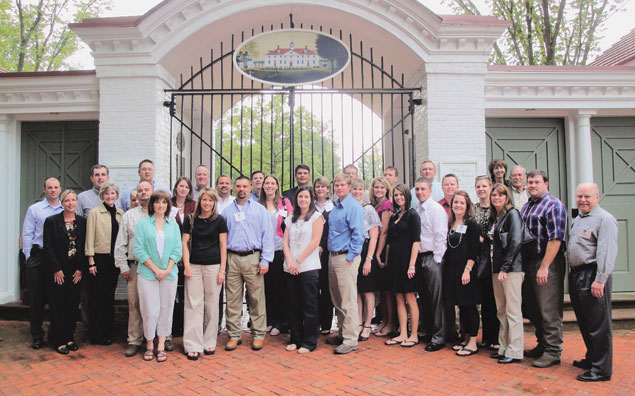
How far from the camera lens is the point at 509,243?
185 inches

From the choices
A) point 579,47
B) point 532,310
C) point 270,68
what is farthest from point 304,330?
point 579,47

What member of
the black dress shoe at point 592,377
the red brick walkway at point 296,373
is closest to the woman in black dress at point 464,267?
the red brick walkway at point 296,373

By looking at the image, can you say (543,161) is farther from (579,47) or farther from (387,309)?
(579,47)

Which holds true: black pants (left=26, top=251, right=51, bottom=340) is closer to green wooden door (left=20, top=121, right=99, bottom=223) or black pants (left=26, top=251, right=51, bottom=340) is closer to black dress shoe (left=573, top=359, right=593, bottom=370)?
green wooden door (left=20, top=121, right=99, bottom=223)

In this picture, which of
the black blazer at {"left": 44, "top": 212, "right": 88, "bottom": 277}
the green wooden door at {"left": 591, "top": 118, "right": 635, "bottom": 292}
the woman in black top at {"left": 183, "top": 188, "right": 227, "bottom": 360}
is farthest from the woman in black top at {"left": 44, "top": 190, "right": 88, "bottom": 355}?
the green wooden door at {"left": 591, "top": 118, "right": 635, "bottom": 292}

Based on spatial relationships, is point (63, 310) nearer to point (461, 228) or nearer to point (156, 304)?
point (156, 304)

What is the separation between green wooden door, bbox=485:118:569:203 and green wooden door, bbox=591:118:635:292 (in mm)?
544

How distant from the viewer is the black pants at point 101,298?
5.45 meters

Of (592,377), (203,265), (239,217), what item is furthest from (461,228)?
(203,265)

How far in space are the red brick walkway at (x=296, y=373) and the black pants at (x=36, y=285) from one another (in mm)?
328

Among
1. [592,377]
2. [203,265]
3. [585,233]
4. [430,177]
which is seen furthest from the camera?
[430,177]

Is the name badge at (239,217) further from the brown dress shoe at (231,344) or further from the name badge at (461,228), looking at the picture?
the name badge at (461,228)

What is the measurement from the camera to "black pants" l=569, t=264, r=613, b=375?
14.0 feet

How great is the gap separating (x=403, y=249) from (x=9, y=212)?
619 cm
